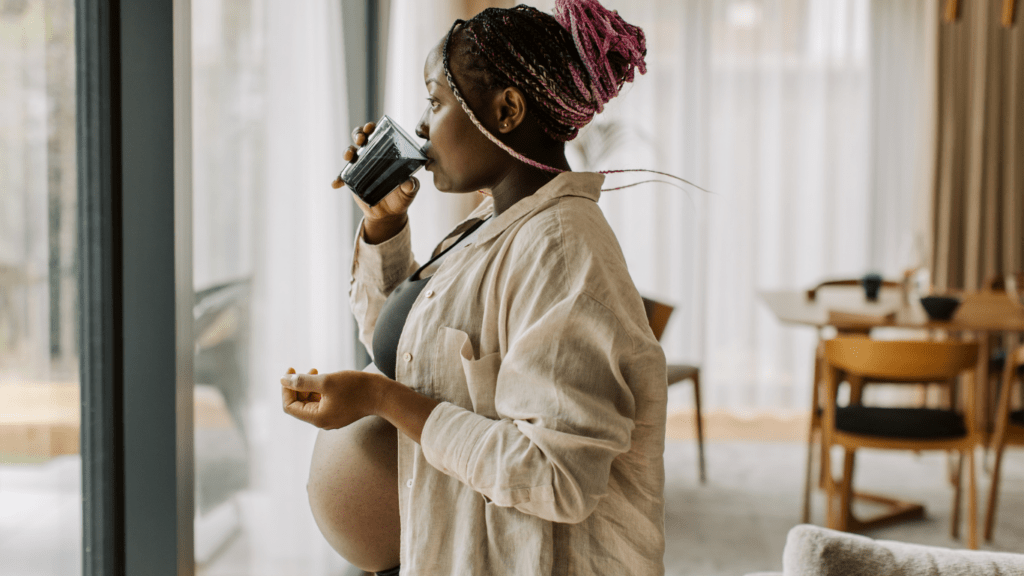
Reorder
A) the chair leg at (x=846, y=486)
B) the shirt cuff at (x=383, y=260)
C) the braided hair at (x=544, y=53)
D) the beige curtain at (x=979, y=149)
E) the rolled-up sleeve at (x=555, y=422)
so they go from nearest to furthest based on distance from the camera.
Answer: the rolled-up sleeve at (x=555, y=422) < the braided hair at (x=544, y=53) < the shirt cuff at (x=383, y=260) < the chair leg at (x=846, y=486) < the beige curtain at (x=979, y=149)

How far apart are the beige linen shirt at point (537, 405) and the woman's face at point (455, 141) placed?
0.18 ft

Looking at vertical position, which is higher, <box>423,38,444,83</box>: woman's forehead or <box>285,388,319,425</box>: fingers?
<box>423,38,444,83</box>: woman's forehead

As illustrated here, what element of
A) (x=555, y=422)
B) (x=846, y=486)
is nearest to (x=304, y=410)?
(x=555, y=422)

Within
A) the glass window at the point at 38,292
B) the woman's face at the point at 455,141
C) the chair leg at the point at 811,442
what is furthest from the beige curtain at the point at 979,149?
the glass window at the point at 38,292

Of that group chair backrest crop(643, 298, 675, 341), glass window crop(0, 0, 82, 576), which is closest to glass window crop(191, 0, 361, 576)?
glass window crop(0, 0, 82, 576)

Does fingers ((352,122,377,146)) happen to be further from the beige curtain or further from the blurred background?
the beige curtain

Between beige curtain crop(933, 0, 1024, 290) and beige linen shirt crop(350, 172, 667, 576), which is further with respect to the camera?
beige curtain crop(933, 0, 1024, 290)

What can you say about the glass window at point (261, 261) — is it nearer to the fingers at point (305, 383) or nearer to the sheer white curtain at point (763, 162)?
the fingers at point (305, 383)

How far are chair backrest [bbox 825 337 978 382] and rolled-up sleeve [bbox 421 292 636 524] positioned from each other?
5.89ft

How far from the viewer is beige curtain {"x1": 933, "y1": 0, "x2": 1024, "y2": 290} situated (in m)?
3.76

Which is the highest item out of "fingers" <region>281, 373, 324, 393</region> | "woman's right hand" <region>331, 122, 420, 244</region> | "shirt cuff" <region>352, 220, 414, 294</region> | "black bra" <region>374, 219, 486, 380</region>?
"woman's right hand" <region>331, 122, 420, 244</region>

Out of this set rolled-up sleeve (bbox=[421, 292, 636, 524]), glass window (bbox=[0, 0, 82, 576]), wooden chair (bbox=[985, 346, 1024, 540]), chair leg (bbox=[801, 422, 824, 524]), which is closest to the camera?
rolled-up sleeve (bbox=[421, 292, 636, 524])

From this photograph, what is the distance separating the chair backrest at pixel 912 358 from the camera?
2.24 metres

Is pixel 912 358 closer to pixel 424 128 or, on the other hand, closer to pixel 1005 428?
pixel 1005 428
